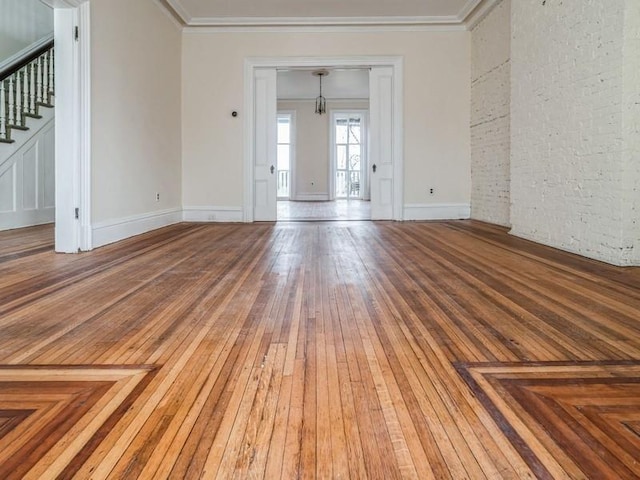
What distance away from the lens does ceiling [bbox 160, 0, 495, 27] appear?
20.8ft

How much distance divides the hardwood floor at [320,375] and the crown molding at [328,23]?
5.10 metres

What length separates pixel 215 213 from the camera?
7.24 meters

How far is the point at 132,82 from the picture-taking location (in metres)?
5.12

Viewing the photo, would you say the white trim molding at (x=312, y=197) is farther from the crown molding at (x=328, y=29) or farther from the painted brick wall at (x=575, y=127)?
the painted brick wall at (x=575, y=127)

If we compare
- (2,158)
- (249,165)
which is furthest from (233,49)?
(2,158)

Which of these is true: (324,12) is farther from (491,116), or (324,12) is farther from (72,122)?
(72,122)

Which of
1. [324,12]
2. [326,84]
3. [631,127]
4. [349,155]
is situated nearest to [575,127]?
[631,127]

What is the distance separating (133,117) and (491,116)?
4.51 metres

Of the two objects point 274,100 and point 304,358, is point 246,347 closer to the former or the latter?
point 304,358

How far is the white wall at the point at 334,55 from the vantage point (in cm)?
709

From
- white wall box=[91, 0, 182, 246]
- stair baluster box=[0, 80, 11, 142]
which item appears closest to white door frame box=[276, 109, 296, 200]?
white wall box=[91, 0, 182, 246]

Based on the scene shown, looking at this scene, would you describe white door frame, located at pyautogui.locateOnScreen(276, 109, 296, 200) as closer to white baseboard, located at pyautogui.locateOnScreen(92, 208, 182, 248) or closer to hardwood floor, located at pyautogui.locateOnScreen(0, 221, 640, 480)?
white baseboard, located at pyautogui.locateOnScreen(92, 208, 182, 248)

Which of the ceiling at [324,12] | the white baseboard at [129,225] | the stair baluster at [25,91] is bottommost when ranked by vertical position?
the white baseboard at [129,225]

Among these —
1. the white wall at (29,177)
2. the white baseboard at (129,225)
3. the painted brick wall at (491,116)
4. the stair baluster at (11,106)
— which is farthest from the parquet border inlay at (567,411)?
the stair baluster at (11,106)
